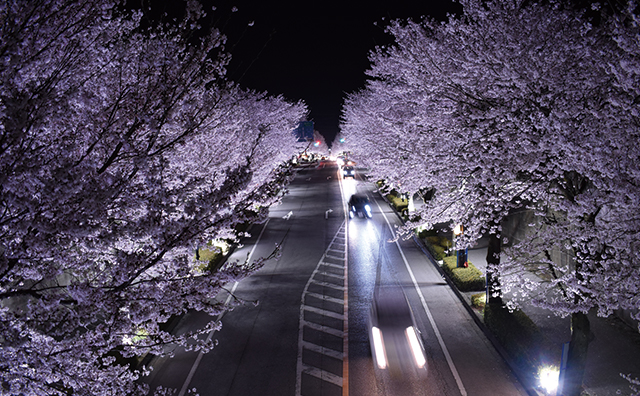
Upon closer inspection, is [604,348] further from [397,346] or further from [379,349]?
[379,349]

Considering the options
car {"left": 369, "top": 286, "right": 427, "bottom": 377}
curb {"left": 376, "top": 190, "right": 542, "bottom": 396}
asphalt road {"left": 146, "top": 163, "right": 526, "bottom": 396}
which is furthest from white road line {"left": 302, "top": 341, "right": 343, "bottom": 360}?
curb {"left": 376, "top": 190, "right": 542, "bottom": 396}

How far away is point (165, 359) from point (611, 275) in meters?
10.9

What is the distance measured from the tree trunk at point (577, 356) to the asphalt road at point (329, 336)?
4.18 ft

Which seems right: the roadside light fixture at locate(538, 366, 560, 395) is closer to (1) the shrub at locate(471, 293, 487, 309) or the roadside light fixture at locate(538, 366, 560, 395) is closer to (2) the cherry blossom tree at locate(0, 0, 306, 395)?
(1) the shrub at locate(471, 293, 487, 309)

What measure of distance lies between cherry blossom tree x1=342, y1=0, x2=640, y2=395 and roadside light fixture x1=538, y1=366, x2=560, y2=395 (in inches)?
26.4

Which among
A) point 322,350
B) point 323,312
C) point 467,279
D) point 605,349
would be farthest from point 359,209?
point 605,349

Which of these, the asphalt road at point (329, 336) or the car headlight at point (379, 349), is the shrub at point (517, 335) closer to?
the asphalt road at point (329, 336)

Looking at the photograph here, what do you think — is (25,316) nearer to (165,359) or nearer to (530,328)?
(165,359)

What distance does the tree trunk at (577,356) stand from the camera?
25.4ft

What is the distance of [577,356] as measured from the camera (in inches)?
307

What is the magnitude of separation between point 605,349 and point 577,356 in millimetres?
3371

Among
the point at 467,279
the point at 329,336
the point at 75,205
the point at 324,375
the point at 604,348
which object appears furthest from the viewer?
the point at 467,279

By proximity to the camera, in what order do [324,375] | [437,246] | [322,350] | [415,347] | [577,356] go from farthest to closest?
1. [437,246]
2. [322,350]
3. [415,347]
4. [324,375]
5. [577,356]

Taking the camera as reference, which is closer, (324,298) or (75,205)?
(75,205)
